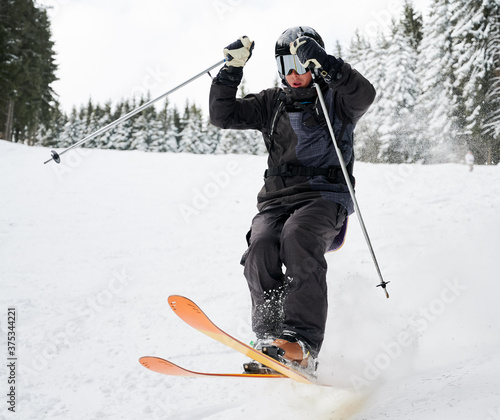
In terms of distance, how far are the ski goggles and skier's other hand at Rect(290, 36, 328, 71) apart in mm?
193

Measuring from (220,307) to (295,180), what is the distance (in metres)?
2.63

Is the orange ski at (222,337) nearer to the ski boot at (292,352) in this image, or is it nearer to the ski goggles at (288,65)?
the ski boot at (292,352)

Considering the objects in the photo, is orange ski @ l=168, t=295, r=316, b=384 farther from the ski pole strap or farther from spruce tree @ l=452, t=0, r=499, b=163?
spruce tree @ l=452, t=0, r=499, b=163

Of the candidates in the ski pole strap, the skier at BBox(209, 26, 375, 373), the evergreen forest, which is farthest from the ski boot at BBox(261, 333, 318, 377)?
the evergreen forest

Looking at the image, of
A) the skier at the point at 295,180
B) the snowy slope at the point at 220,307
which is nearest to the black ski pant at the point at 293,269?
the skier at the point at 295,180

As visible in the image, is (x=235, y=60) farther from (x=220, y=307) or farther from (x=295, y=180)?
(x=220, y=307)

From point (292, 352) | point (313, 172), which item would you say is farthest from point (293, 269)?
point (313, 172)

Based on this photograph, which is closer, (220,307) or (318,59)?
(318,59)

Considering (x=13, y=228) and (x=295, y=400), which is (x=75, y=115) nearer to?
(x=13, y=228)

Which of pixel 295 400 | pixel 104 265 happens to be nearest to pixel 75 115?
pixel 104 265

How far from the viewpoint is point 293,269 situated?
3.05m

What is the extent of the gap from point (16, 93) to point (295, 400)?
84.7ft

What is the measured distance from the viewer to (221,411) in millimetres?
3320

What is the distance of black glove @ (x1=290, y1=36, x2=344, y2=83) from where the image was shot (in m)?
3.17
